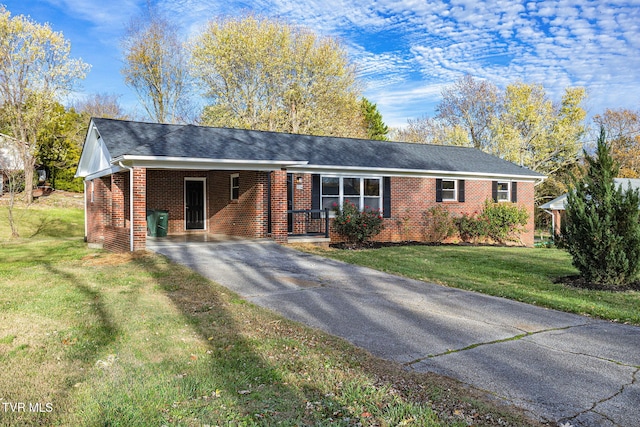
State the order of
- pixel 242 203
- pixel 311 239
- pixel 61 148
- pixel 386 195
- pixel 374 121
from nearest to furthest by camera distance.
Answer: pixel 311 239 < pixel 242 203 < pixel 386 195 < pixel 61 148 < pixel 374 121

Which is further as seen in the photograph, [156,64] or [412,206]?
[156,64]

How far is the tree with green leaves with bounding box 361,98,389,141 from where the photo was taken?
49594mm

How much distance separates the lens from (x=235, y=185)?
57.1ft

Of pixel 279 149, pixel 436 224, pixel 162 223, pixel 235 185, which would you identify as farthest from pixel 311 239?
pixel 436 224

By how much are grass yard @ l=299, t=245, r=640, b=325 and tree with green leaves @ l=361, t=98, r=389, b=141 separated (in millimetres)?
35041

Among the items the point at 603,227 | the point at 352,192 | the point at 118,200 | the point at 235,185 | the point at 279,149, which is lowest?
the point at 603,227

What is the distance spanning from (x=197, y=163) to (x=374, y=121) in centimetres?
3855

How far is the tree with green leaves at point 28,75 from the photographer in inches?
1050

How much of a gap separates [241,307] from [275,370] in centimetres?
266

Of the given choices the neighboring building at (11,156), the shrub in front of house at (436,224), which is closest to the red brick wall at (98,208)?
the neighboring building at (11,156)

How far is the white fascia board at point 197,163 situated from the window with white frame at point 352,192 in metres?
2.13

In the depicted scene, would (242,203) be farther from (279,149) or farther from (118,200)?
(118,200)

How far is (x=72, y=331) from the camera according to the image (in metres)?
5.69

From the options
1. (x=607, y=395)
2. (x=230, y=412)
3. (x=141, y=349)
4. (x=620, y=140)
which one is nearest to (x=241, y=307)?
(x=141, y=349)
